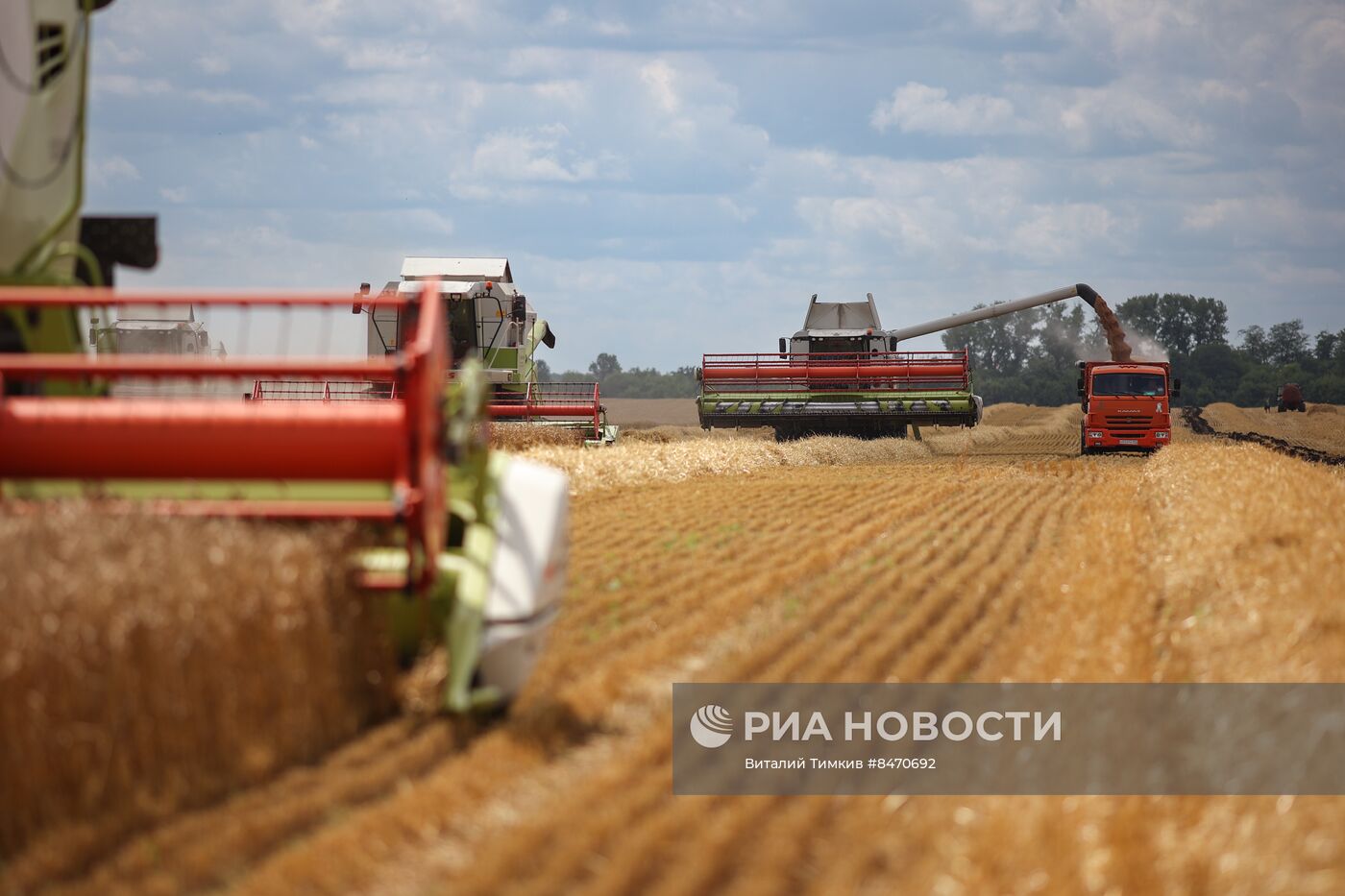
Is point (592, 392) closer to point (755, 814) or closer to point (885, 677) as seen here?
point (885, 677)

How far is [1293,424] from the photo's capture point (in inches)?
1866

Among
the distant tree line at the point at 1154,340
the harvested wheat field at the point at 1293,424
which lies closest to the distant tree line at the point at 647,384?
the distant tree line at the point at 1154,340

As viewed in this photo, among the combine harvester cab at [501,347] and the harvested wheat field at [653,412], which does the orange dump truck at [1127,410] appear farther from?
the harvested wheat field at [653,412]

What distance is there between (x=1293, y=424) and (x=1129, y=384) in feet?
90.3

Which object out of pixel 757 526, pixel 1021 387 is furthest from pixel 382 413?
pixel 1021 387

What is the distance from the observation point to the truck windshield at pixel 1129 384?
940 inches

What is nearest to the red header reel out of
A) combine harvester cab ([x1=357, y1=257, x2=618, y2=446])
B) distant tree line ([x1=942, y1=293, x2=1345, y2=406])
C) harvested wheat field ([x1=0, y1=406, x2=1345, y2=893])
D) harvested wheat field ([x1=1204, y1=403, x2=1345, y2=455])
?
harvested wheat field ([x1=0, y1=406, x2=1345, y2=893])

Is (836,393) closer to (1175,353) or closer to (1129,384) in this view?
(1129,384)

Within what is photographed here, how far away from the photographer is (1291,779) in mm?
4023

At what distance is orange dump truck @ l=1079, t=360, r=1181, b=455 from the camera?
77.8ft

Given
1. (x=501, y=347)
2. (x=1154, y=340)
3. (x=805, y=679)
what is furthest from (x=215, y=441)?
(x=1154, y=340)

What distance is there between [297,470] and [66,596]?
3.60 ft

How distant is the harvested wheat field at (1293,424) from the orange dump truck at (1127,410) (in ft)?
19.4

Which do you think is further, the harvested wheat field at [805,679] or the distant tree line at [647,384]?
the distant tree line at [647,384]
